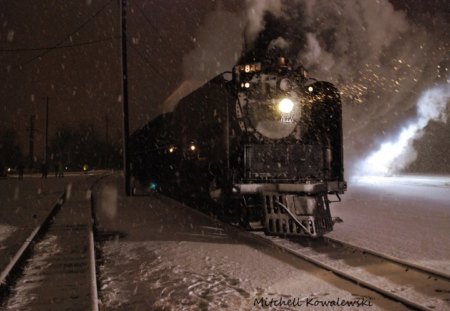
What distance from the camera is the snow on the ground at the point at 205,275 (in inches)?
192

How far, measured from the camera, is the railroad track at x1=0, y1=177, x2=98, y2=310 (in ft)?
16.3

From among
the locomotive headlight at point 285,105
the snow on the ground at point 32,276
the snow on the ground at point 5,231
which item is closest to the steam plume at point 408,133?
the locomotive headlight at point 285,105

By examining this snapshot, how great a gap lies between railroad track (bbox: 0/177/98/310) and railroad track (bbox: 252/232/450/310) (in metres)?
3.10

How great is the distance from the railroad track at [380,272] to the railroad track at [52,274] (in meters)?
3.10

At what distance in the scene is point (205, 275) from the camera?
597cm

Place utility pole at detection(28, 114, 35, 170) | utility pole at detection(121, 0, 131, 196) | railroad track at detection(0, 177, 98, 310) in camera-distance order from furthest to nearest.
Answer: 1. utility pole at detection(28, 114, 35, 170)
2. utility pole at detection(121, 0, 131, 196)
3. railroad track at detection(0, 177, 98, 310)

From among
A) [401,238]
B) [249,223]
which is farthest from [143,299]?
[401,238]

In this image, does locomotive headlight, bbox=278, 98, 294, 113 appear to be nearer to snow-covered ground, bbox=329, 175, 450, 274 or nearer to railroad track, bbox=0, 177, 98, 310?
snow-covered ground, bbox=329, 175, 450, 274

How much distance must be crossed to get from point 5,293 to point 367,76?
17973mm

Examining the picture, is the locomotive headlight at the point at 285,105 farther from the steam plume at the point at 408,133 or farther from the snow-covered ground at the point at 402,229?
the steam plume at the point at 408,133

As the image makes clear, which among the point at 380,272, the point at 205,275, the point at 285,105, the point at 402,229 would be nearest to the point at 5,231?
the point at 205,275

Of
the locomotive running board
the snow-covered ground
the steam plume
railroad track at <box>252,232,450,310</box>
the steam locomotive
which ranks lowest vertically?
railroad track at <box>252,232,450,310</box>

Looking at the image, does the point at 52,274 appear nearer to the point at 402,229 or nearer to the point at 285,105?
the point at 285,105

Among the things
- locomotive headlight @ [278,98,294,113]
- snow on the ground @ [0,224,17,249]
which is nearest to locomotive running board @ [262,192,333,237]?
locomotive headlight @ [278,98,294,113]
